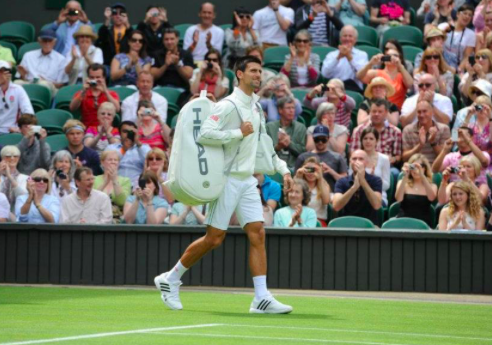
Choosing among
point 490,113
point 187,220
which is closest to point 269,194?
point 187,220

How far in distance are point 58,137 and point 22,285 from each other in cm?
341

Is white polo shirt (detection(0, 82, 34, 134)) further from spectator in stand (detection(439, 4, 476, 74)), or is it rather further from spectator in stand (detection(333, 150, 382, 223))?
spectator in stand (detection(439, 4, 476, 74))

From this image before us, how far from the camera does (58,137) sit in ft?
49.6

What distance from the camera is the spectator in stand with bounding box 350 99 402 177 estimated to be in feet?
46.1

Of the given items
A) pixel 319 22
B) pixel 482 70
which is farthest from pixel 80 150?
pixel 482 70

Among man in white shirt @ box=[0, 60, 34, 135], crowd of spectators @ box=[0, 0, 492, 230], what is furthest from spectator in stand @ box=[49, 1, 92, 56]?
man in white shirt @ box=[0, 60, 34, 135]

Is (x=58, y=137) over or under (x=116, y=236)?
over

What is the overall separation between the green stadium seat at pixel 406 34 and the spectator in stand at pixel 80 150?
18.5 ft

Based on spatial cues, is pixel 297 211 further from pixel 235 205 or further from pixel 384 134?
pixel 235 205

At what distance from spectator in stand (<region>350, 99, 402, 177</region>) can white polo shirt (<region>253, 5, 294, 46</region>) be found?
4.02m

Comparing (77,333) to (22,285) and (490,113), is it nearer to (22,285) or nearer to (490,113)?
(22,285)

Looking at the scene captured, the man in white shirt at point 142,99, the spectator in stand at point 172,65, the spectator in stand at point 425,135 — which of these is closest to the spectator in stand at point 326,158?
the spectator in stand at point 425,135

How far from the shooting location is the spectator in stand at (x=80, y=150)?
47.0ft

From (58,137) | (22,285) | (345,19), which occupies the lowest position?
(22,285)
